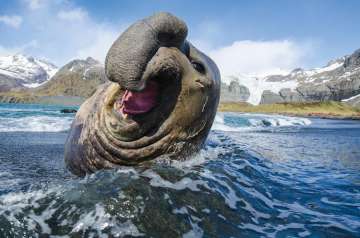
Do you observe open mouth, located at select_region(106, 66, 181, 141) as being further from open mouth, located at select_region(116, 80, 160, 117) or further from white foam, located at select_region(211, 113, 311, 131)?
white foam, located at select_region(211, 113, 311, 131)

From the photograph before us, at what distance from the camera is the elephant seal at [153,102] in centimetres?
423

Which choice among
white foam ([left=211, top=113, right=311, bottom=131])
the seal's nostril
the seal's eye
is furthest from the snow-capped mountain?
the seal's nostril

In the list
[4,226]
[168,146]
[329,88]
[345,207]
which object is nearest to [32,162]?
[168,146]

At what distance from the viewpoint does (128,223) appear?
3.35m

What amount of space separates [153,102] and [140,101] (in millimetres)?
145

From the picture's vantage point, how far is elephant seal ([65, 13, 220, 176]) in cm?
423

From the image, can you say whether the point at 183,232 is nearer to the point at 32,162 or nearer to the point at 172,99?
the point at 172,99

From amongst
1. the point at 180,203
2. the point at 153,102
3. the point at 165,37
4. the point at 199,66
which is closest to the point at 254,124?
the point at 199,66

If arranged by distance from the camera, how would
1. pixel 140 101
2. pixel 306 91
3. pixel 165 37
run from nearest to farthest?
1. pixel 165 37
2. pixel 140 101
3. pixel 306 91

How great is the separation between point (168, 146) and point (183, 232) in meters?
1.75

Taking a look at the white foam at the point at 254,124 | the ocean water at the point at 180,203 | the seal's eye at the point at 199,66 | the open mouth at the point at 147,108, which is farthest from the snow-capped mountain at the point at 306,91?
the open mouth at the point at 147,108

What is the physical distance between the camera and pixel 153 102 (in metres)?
4.81

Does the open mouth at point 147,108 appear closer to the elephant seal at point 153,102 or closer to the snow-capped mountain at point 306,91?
the elephant seal at point 153,102

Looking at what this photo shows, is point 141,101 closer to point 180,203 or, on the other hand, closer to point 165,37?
point 165,37
